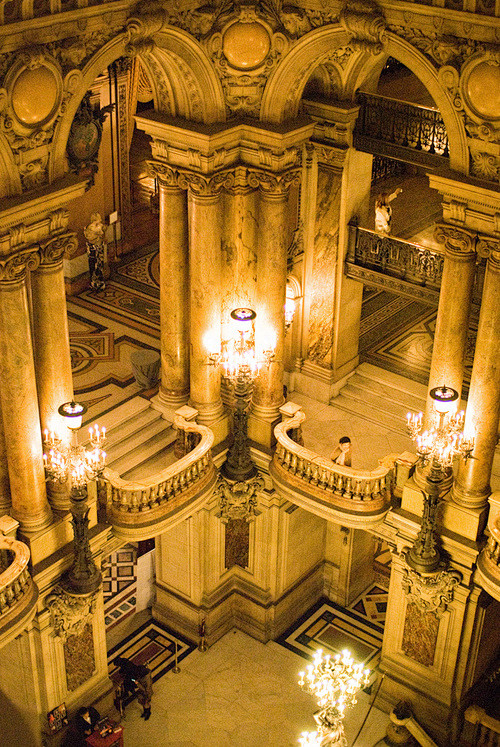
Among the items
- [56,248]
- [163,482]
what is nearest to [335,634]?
[163,482]

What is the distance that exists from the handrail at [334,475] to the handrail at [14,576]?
445cm

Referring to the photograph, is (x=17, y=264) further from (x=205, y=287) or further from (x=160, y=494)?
(x=160, y=494)

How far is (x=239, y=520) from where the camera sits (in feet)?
62.1

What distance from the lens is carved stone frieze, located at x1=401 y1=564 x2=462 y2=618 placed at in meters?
16.5

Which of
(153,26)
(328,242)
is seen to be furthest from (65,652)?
(153,26)

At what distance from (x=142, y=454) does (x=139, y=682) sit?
375 centimetres

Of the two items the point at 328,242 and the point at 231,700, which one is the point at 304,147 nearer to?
the point at 328,242

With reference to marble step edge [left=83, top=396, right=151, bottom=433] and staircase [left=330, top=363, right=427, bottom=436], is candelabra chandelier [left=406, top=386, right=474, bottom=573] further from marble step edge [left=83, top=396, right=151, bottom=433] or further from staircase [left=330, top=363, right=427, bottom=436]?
marble step edge [left=83, top=396, right=151, bottom=433]

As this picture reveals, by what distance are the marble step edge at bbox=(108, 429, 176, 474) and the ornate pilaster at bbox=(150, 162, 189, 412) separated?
1.73ft

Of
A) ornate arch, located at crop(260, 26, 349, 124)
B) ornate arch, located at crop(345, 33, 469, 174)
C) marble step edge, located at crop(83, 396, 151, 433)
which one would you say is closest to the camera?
ornate arch, located at crop(345, 33, 469, 174)

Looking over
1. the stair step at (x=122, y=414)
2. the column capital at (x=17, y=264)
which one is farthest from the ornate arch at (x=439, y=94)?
the stair step at (x=122, y=414)

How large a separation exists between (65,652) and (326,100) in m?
9.32

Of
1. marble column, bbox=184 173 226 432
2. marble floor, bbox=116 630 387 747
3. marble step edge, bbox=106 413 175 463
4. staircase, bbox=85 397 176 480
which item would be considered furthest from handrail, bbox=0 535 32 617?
marble floor, bbox=116 630 387 747

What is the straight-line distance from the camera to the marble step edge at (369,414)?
1909cm
